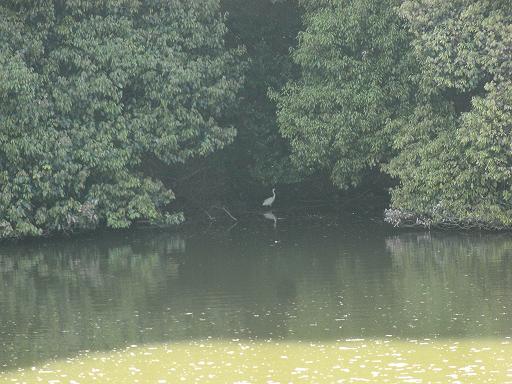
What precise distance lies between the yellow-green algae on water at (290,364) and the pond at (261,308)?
0.03 metres

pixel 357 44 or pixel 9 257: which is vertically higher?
pixel 357 44

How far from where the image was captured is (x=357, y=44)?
98.7ft

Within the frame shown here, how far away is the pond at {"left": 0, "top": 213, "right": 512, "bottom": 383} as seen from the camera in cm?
1487

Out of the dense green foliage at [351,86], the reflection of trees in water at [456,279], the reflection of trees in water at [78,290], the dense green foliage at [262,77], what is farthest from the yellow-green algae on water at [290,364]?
the dense green foliage at [262,77]

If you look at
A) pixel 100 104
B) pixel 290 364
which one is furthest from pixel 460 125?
pixel 290 364

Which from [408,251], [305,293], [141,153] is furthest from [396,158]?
[305,293]

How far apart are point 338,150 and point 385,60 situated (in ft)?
8.55

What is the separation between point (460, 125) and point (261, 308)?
10.7 meters

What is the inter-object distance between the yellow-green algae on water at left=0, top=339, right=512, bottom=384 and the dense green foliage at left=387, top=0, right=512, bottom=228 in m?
11.1

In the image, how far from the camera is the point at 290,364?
1495 centimetres

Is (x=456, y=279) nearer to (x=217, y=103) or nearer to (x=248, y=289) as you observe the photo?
(x=248, y=289)

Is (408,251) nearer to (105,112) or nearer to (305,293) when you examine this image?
(305,293)

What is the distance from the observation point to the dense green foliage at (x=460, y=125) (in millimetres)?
26281

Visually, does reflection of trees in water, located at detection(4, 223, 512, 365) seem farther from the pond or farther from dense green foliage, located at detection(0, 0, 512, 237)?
dense green foliage, located at detection(0, 0, 512, 237)
